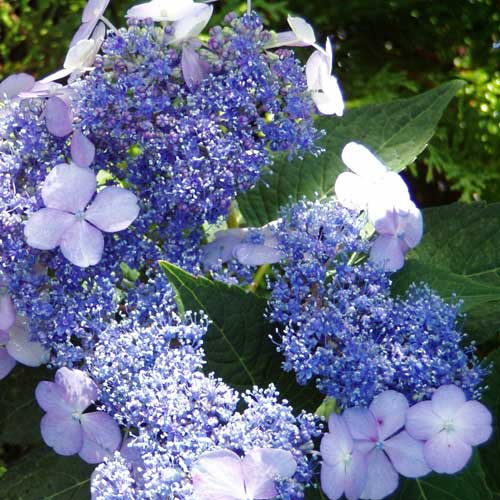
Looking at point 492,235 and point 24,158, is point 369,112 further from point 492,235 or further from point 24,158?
point 24,158

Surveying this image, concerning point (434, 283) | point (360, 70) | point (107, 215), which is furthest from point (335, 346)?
point (360, 70)

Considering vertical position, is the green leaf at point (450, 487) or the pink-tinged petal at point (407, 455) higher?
the pink-tinged petal at point (407, 455)

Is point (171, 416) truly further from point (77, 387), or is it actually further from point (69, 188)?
point (69, 188)

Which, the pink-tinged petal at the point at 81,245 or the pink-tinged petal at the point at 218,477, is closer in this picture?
the pink-tinged petal at the point at 218,477

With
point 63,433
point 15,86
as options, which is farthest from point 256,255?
point 15,86

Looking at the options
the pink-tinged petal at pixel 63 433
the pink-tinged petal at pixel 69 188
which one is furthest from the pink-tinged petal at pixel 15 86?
the pink-tinged petal at pixel 63 433

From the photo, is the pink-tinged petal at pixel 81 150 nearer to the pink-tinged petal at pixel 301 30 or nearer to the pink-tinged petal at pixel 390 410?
the pink-tinged petal at pixel 301 30
